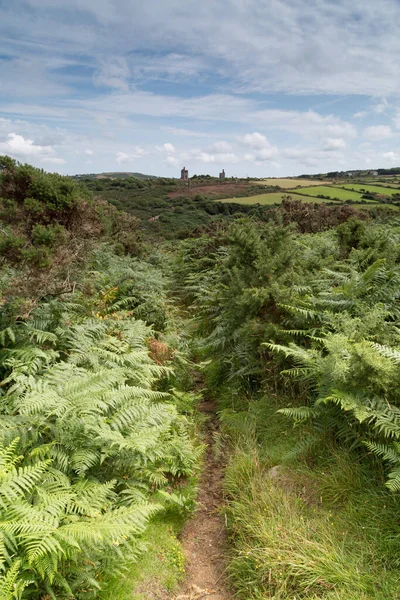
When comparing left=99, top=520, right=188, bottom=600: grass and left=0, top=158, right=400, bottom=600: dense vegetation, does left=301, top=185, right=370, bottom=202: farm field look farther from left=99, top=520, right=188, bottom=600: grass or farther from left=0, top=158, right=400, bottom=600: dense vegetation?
left=99, top=520, right=188, bottom=600: grass

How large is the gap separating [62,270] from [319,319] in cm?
463

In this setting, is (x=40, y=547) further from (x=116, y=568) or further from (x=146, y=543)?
(x=146, y=543)

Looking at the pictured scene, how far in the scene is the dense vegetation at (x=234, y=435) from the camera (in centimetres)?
283

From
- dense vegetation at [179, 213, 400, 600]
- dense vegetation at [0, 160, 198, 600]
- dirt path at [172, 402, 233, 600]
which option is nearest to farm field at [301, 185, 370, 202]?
dense vegetation at [179, 213, 400, 600]

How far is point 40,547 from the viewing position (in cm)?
245

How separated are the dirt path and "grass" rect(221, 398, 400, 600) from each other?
15 centimetres

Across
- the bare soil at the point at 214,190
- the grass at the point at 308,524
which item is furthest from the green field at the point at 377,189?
the grass at the point at 308,524

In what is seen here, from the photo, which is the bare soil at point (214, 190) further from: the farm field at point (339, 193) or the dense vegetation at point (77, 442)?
the dense vegetation at point (77, 442)

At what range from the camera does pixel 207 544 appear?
12.3 feet

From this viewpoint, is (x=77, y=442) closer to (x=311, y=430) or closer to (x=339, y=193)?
(x=311, y=430)

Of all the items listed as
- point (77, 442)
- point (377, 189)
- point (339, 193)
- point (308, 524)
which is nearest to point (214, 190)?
point (339, 193)

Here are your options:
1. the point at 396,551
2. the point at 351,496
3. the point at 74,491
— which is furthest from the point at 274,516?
the point at 74,491

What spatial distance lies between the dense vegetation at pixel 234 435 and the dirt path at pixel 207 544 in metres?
0.15

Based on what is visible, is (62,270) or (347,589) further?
(62,270)
